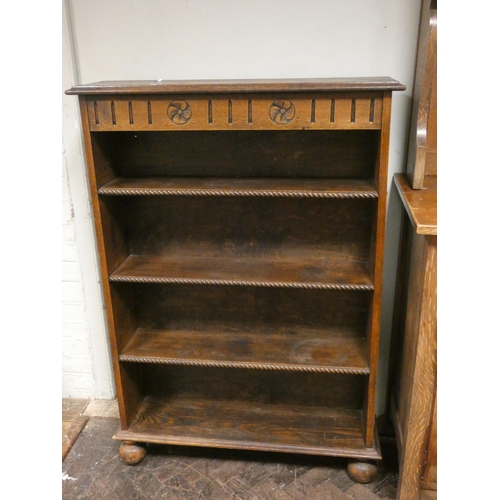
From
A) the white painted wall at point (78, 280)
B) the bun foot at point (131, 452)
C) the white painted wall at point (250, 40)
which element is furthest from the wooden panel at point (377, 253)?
the white painted wall at point (78, 280)

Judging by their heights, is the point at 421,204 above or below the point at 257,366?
above

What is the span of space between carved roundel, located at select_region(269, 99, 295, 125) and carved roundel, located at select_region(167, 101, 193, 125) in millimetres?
258

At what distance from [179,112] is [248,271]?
2.04 ft

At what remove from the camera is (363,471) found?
6.14 feet

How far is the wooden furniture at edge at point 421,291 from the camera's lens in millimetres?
1490

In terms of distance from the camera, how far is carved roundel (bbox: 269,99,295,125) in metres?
1.51

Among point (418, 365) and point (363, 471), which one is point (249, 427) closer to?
point (363, 471)

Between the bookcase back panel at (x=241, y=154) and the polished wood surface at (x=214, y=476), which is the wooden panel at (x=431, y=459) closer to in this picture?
the polished wood surface at (x=214, y=476)

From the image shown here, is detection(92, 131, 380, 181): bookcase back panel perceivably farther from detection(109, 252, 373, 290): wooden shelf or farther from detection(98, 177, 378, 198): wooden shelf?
detection(109, 252, 373, 290): wooden shelf

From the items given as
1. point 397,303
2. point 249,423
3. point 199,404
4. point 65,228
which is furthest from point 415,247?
point 65,228

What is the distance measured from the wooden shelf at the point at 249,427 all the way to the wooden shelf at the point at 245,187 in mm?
933

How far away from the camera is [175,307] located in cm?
208

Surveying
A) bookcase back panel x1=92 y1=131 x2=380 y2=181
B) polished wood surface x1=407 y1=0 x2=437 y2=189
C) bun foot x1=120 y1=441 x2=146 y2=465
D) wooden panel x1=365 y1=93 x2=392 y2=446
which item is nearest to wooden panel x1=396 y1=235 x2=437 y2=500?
wooden panel x1=365 y1=93 x2=392 y2=446

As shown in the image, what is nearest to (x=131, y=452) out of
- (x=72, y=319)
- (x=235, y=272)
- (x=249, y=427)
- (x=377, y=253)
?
(x=249, y=427)
